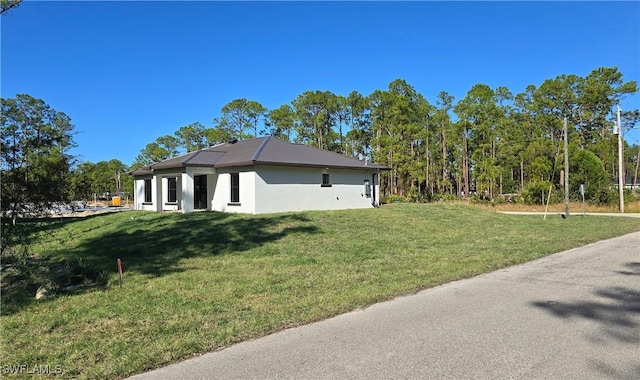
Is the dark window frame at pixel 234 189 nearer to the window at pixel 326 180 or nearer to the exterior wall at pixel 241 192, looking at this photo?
the exterior wall at pixel 241 192

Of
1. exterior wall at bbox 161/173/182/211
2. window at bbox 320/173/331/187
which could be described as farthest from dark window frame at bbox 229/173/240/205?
window at bbox 320/173/331/187

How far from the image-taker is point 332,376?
324 cm

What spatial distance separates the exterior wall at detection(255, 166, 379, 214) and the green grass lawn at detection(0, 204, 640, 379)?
142 inches

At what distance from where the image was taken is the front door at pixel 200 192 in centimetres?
2197

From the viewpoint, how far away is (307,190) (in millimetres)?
20953

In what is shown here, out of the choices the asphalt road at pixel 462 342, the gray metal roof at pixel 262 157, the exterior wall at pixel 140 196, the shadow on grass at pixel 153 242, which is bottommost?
the asphalt road at pixel 462 342

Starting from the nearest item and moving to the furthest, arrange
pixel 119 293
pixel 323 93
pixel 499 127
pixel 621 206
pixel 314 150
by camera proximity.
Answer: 1. pixel 119 293
2. pixel 314 150
3. pixel 621 206
4. pixel 499 127
5. pixel 323 93

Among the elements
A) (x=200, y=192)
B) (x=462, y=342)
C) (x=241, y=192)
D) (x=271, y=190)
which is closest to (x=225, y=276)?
(x=462, y=342)

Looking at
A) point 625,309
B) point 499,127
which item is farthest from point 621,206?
point 625,309

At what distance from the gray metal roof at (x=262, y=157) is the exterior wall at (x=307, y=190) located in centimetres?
41

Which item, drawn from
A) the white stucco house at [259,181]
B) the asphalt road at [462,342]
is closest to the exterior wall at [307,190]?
the white stucco house at [259,181]

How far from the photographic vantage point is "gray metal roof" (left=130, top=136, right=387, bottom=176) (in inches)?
771

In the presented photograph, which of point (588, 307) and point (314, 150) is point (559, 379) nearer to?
point (588, 307)

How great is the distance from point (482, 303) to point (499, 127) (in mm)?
38493
